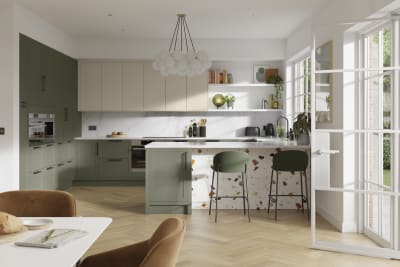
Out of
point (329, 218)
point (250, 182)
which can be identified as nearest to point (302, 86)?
point (250, 182)

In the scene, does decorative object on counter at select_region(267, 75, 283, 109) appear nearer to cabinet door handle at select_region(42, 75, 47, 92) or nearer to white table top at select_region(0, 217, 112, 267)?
cabinet door handle at select_region(42, 75, 47, 92)

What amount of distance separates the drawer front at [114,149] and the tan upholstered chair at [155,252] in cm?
678

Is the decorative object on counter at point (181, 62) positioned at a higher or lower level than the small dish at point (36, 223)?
higher

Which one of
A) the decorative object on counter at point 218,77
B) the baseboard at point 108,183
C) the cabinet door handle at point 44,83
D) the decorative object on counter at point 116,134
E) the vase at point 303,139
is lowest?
the baseboard at point 108,183

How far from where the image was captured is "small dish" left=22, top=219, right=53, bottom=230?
7.39 feet

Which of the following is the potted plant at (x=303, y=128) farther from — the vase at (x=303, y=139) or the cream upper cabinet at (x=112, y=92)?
the cream upper cabinet at (x=112, y=92)

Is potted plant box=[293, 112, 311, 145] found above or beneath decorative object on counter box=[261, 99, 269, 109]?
beneath

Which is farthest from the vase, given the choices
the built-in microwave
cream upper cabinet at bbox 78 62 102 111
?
cream upper cabinet at bbox 78 62 102 111

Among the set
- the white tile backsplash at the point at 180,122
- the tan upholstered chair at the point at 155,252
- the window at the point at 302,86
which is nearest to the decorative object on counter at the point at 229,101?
the white tile backsplash at the point at 180,122

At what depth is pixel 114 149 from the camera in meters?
9.09

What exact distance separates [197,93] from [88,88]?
2168mm

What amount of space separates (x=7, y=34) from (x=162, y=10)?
2.11m

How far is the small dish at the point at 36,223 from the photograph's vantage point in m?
2.25

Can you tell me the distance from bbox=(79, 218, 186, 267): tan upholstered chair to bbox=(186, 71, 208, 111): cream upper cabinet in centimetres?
699
